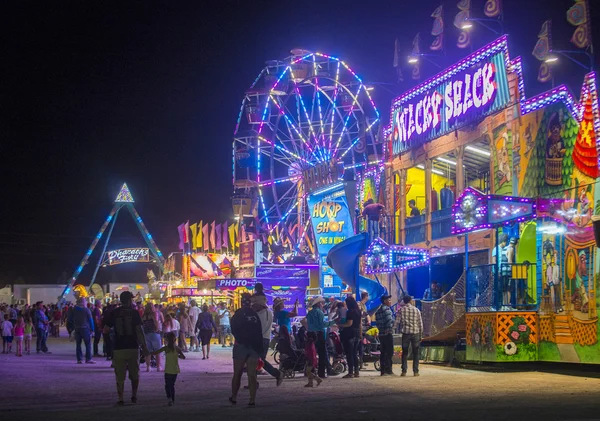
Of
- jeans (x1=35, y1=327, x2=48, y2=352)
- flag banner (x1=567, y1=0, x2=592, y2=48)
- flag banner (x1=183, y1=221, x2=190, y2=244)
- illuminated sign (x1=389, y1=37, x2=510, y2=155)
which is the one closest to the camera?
flag banner (x1=567, y1=0, x2=592, y2=48)

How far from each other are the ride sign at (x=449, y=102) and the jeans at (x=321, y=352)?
806 cm

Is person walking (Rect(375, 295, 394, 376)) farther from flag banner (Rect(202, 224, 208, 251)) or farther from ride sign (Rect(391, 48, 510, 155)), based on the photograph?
flag banner (Rect(202, 224, 208, 251))

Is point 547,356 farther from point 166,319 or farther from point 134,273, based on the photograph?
point 134,273

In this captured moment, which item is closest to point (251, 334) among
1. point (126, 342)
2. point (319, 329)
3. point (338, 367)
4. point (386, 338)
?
point (126, 342)

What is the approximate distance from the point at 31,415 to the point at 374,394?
5.26m

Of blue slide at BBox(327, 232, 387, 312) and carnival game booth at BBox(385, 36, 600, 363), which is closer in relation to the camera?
Result: carnival game booth at BBox(385, 36, 600, 363)

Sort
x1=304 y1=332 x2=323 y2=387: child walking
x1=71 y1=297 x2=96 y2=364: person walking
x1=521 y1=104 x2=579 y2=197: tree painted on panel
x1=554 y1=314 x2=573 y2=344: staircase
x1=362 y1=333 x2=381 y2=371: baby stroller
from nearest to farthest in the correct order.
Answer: x1=304 y1=332 x2=323 y2=387: child walking, x1=554 y1=314 x2=573 y2=344: staircase, x1=521 y1=104 x2=579 y2=197: tree painted on panel, x1=362 y1=333 x2=381 y2=371: baby stroller, x1=71 y1=297 x2=96 y2=364: person walking

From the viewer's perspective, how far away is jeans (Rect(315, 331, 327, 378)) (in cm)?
1689

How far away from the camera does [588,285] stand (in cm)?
1694

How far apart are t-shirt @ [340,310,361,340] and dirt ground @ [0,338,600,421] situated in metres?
0.94

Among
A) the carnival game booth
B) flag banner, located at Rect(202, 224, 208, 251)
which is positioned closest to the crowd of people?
the carnival game booth

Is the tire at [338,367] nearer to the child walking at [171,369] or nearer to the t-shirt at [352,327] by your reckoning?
the t-shirt at [352,327]

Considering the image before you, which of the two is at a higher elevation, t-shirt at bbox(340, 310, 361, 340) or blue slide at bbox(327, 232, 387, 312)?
blue slide at bbox(327, 232, 387, 312)

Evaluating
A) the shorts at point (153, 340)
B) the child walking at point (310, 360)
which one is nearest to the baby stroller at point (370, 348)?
the child walking at point (310, 360)
